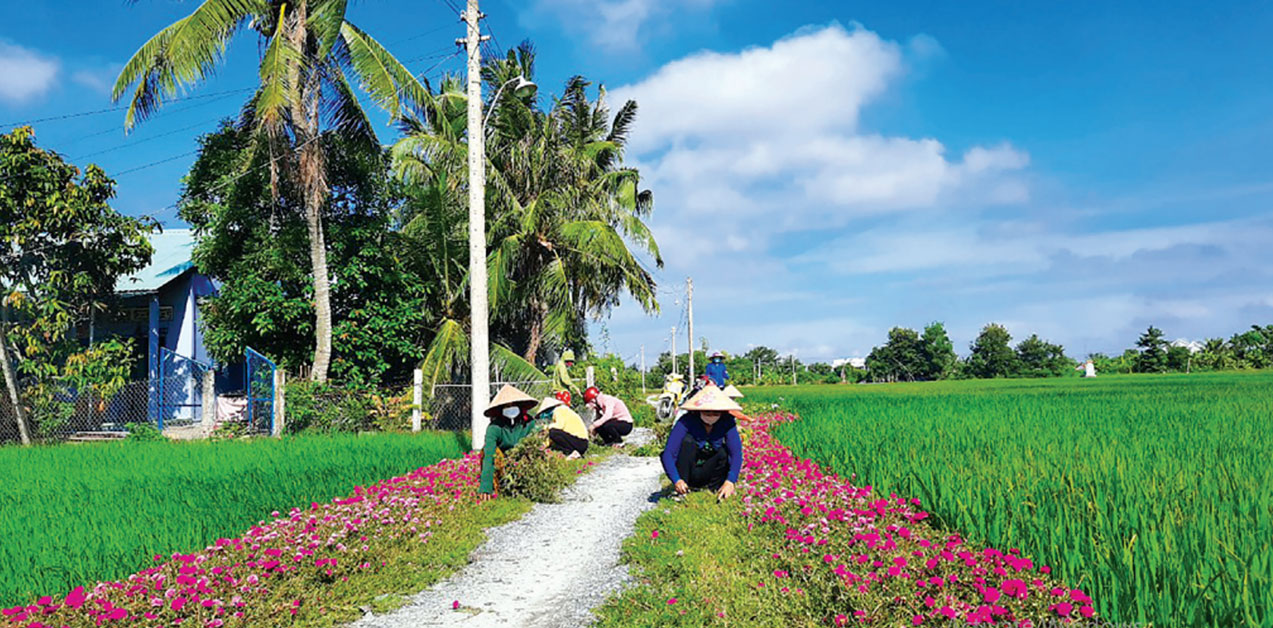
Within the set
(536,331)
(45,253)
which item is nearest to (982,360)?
(536,331)

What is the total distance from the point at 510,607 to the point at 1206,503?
4.54 meters

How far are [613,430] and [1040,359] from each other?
62.3m

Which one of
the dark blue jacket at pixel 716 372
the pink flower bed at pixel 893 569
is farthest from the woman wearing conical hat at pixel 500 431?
the dark blue jacket at pixel 716 372

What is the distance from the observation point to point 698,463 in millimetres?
6988

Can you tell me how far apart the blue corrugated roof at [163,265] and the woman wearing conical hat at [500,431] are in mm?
13081

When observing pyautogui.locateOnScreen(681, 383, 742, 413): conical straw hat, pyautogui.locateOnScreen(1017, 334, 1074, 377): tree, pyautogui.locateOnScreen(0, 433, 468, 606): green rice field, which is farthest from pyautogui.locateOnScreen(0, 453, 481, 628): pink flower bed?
pyautogui.locateOnScreen(1017, 334, 1074, 377): tree

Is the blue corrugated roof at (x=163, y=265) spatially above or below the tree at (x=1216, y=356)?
above

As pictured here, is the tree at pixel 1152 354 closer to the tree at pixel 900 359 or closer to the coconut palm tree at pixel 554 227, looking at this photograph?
the tree at pixel 900 359

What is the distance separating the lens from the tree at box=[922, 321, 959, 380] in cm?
6469

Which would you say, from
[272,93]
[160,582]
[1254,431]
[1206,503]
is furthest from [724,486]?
[272,93]

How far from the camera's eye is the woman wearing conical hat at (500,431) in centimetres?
805

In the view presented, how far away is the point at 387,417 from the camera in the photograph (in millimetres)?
15570

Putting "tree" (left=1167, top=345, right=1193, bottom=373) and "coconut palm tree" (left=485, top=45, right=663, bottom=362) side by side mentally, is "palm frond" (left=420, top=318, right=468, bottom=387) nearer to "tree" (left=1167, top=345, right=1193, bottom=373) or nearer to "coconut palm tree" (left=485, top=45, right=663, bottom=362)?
"coconut palm tree" (left=485, top=45, right=663, bottom=362)

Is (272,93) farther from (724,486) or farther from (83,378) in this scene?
(724,486)
